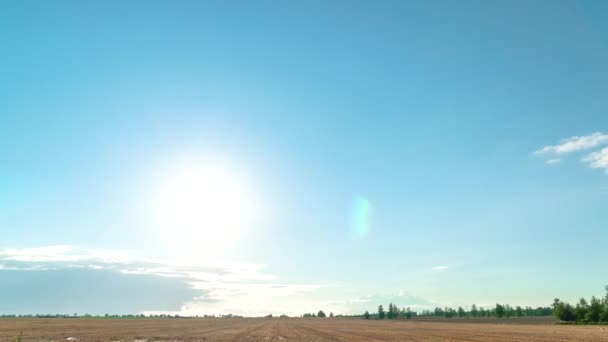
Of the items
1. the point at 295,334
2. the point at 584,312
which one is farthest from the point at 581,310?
the point at 295,334

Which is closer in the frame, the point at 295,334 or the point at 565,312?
the point at 295,334

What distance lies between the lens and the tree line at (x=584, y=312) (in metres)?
106

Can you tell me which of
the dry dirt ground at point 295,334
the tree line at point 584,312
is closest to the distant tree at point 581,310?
the tree line at point 584,312

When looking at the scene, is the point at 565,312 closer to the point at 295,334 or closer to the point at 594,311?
the point at 594,311

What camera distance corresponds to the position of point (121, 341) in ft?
151

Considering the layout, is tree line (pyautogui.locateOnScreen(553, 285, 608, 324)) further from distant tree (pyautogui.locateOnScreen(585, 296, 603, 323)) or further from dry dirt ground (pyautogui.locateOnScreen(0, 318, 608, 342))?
dry dirt ground (pyautogui.locateOnScreen(0, 318, 608, 342))

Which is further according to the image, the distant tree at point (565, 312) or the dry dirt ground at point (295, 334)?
the distant tree at point (565, 312)

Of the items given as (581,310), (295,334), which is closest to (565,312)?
(581,310)

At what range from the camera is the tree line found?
105688 mm

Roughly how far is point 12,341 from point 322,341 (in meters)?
29.6

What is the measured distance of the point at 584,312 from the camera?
112m

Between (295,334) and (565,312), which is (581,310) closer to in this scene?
(565,312)

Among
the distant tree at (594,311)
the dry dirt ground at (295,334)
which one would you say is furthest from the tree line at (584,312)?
the dry dirt ground at (295,334)

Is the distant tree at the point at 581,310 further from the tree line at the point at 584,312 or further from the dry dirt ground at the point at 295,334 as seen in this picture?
the dry dirt ground at the point at 295,334
